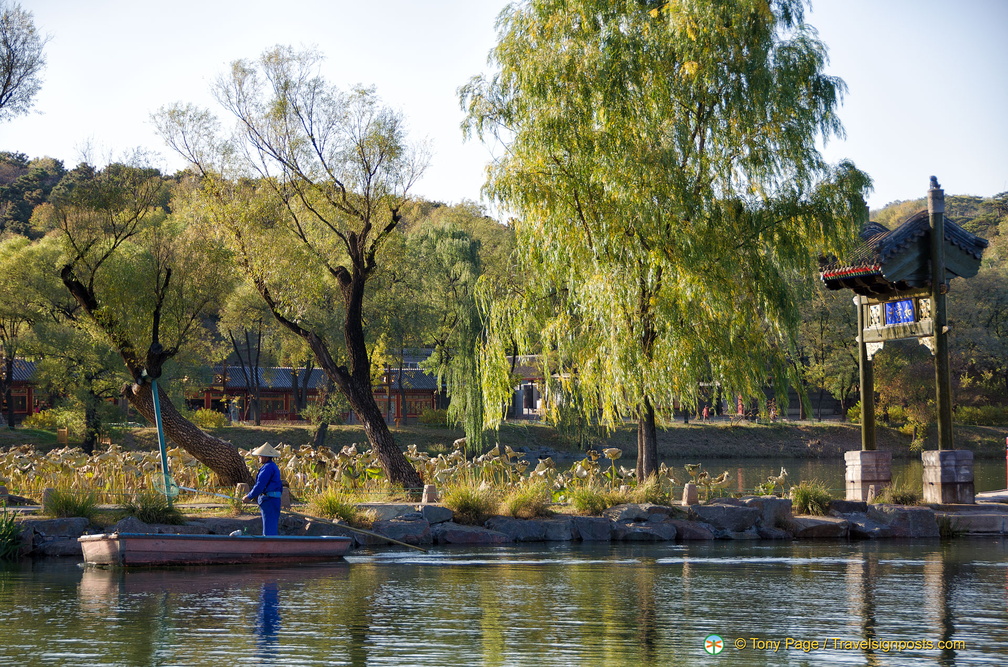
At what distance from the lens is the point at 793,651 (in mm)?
9258

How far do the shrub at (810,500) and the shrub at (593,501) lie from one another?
3.51m

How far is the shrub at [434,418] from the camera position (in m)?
55.5

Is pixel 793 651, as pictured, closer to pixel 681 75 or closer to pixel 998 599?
pixel 998 599

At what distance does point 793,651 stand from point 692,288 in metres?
9.73

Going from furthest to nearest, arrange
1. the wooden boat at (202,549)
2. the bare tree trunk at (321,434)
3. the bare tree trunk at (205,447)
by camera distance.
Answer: the bare tree trunk at (321,434), the bare tree trunk at (205,447), the wooden boat at (202,549)

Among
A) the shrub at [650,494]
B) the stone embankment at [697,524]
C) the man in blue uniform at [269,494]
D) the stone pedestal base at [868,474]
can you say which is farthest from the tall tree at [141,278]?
the stone pedestal base at [868,474]

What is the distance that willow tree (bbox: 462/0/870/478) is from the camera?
61.4ft

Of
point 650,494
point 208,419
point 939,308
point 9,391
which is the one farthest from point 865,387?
point 9,391

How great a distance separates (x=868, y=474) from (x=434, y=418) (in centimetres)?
3712

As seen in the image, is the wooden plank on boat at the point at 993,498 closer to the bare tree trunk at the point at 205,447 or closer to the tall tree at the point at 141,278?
the bare tree trunk at the point at 205,447

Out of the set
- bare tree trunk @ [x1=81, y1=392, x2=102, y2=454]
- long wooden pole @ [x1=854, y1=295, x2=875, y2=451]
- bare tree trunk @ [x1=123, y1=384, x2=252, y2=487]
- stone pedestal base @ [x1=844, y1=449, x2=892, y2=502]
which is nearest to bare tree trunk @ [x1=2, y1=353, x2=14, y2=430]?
bare tree trunk @ [x1=81, y1=392, x2=102, y2=454]

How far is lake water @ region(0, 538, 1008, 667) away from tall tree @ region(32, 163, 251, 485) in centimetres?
609

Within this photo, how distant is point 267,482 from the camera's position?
16344 mm

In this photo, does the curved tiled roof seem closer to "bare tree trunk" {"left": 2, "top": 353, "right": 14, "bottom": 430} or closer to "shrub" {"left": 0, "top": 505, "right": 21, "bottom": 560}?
"shrub" {"left": 0, "top": 505, "right": 21, "bottom": 560}
